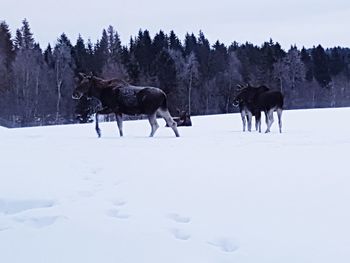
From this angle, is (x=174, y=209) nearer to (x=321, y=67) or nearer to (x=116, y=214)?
(x=116, y=214)

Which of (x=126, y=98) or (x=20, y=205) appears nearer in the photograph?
(x=20, y=205)

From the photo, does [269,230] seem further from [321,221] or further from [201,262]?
[201,262]

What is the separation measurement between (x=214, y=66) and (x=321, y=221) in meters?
72.6

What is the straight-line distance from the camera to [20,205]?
5.39 metres

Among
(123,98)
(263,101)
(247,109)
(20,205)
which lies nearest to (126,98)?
(123,98)

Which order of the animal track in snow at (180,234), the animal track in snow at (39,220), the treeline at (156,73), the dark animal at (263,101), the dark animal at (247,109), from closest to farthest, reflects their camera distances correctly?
the animal track in snow at (180,234) → the animal track in snow at (39,220) → the dark animal at (263,101) → the dark animal at (247,109) → the treeline at (156,73)

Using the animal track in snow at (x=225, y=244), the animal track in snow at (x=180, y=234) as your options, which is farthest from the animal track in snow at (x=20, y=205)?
the animal track in snow at (x=225, y=244)

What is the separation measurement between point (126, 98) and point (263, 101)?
5018mm

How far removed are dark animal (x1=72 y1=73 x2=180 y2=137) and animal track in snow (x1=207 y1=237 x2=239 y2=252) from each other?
28.7ft

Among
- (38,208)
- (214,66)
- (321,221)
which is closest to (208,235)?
(321,221)

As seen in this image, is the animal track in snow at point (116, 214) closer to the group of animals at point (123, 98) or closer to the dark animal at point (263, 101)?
the group of animals at point (123, 98)

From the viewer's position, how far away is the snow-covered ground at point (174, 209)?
4.07 metres

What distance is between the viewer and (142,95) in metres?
12.8

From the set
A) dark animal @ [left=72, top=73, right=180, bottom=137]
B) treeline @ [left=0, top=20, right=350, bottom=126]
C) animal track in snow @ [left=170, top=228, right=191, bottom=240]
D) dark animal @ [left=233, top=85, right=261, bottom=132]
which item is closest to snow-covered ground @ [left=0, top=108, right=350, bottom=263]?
animal track in snow @ [left=170, top=228, right=191, bottom=240]
